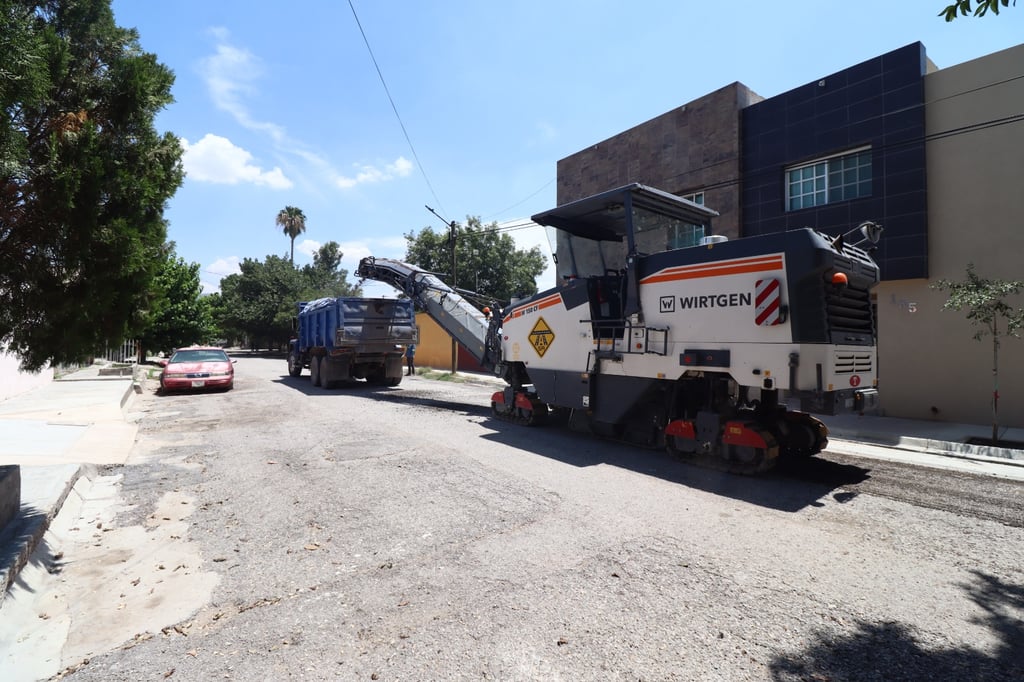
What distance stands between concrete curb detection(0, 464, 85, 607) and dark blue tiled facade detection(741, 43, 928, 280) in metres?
14.7

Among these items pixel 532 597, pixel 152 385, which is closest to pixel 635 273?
pixel 532 597

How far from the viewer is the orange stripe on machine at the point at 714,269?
235 inches

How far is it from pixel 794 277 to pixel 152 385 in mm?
21237

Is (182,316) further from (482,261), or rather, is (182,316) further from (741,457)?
(741,457)

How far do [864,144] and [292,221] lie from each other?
7308 centimetres

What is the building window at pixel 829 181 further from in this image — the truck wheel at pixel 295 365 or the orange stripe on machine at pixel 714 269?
the truck wheel at pixel 295 365

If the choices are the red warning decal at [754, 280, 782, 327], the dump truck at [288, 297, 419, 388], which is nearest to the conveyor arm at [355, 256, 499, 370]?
the dump truck at [288, 297, 419, 388]

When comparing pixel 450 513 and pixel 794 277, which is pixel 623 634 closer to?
pixel 450 513

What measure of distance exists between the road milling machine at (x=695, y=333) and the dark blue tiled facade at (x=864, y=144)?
6.04 metres

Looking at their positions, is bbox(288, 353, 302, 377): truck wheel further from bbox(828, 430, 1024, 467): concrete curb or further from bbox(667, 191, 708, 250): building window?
bbox(828, 430, 1024, 467): concrete curb

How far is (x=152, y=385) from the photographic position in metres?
18.9

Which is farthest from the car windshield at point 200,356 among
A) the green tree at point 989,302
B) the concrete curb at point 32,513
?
the green tree at point 989,302

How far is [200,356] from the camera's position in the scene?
1641 centimetres

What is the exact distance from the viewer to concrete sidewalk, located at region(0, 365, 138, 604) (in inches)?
151
